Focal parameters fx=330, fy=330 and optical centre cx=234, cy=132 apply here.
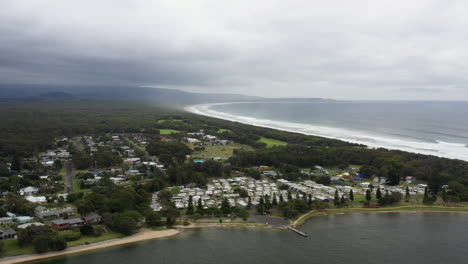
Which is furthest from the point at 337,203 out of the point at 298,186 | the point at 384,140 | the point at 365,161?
the point at 384,140

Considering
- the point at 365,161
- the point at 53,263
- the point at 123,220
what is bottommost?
the point at 53,263

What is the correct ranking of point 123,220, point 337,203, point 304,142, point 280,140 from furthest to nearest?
point 280,140, point 304,142, point 337,203, point 123,220

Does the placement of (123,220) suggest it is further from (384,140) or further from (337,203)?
(384,140)

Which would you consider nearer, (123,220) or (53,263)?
(53,263)

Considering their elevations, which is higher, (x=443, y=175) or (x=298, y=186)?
(x=443, y=175)

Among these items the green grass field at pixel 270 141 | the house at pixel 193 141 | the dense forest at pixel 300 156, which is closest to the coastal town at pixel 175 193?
the dense forest at pixel 300 156

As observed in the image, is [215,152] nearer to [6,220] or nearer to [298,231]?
[298,231]
